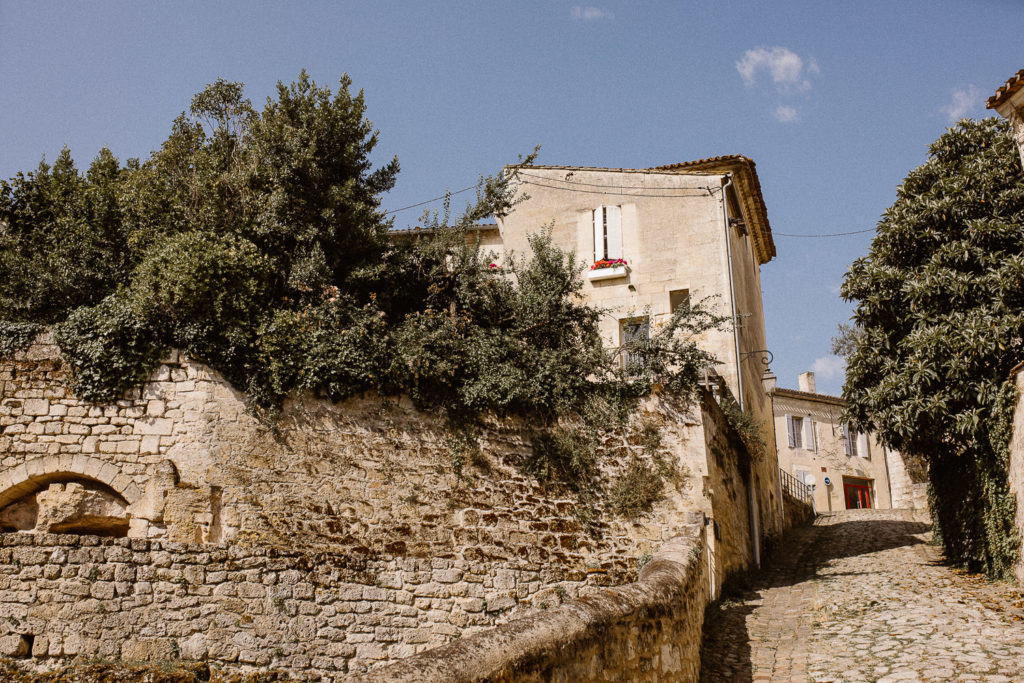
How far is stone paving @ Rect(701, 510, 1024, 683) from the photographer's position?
7305 mm

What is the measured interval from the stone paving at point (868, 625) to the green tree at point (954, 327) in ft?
3.36

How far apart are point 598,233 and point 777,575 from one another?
25.3ft

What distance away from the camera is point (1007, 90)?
1203cm

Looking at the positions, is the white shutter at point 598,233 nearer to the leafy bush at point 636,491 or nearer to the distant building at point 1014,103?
the leafy bush at point 636,491

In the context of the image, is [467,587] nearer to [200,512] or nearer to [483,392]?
[483,392]

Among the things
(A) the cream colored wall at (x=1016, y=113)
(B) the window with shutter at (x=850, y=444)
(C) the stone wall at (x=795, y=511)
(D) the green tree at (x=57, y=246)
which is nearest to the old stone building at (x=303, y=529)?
(D) the green tree at (x=57, y=246)

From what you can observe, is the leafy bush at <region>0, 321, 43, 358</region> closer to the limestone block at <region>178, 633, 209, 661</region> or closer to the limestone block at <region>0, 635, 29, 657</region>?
the limestone block at <region>0, 635, 29, 657</region>

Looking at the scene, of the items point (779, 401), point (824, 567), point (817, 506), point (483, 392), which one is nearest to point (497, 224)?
point (483, 392)

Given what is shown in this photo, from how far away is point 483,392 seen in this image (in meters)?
10.8

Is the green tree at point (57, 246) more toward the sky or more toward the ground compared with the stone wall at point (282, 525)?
more toward the sky

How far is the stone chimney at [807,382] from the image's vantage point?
3547cm

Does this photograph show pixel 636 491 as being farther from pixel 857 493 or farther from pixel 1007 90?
pixel 857 493

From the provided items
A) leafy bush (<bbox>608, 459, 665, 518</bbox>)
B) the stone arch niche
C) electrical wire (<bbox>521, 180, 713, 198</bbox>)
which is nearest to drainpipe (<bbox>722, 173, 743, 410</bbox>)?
electrical wire (<bbox>521, 180, 713, 198</bbox>)

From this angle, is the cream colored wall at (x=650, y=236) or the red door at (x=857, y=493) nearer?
the cream colored wall at (x=650, y=236)
